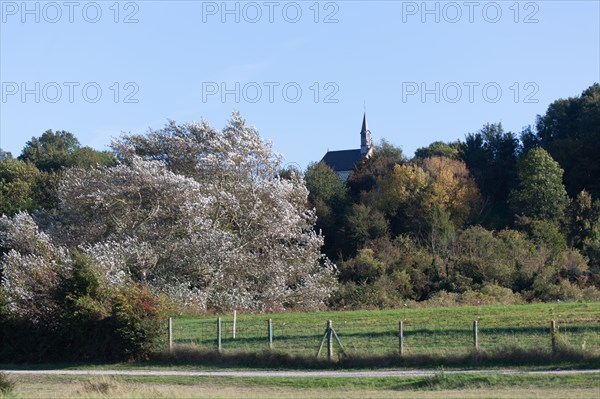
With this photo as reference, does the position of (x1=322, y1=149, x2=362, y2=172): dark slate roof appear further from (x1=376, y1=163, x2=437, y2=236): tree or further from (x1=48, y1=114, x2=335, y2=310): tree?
(x1=48, y1=114, x2=335, y2=310): tree

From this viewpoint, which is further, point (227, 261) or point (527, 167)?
point (527, 167)

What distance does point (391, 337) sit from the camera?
29109 millimetres

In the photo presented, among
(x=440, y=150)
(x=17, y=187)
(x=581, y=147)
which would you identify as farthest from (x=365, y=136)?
(x=17, y=187)

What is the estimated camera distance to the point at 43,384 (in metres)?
25.3

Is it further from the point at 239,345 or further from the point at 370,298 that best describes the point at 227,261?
the point at 239,345

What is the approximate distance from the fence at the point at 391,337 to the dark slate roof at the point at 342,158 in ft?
301

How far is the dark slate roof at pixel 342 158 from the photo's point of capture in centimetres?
12550

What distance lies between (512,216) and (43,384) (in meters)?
52.0

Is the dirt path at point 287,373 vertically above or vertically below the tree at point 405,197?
below

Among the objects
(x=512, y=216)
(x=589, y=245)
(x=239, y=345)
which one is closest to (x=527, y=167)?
(x=512, y=216)

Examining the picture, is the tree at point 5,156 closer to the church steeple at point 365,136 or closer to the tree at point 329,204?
the tree at point 329,204

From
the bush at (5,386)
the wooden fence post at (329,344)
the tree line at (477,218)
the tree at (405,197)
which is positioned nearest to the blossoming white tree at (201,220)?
the tree line at (477,218)

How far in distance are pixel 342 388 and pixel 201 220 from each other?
2455 centimetres

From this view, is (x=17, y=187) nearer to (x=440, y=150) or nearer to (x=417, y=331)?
(x=440, y=150)
